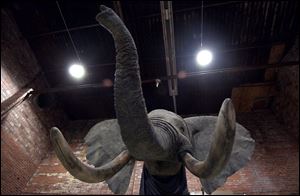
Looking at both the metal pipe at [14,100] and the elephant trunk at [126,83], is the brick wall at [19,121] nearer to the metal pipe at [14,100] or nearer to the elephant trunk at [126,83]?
the metal pipe at [14,100]

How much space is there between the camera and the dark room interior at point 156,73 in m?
5.58

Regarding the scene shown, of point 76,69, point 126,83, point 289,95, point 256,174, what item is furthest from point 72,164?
point 289,95

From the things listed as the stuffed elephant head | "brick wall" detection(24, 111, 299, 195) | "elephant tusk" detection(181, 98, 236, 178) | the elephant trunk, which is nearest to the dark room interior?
"brick wall" detection(24, 111, 299, 195)

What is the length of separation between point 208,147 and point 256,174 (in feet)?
14.4

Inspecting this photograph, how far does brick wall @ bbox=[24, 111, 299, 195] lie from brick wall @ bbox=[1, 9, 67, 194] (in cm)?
40

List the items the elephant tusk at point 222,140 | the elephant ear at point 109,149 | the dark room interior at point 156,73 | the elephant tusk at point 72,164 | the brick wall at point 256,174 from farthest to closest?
1. the dark room interior at point 156,73
2. the brick wall at point 256,174
3. the elephant ear at point 109,149
4. the elephant tusk at point 72,164
5. the elephant tusk at point 222,140

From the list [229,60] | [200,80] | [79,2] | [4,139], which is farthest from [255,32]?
[4,139]

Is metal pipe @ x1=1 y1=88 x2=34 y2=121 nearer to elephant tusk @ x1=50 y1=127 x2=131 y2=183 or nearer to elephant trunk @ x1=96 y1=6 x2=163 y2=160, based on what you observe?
elephant tusk @ x1=50 y1=127 x2=131 y2=183

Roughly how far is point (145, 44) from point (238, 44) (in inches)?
99.7

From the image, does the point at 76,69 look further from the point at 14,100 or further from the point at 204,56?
the point at 204,56

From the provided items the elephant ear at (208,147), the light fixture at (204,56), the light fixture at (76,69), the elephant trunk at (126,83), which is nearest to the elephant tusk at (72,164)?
the elephant trunk at (126,83)

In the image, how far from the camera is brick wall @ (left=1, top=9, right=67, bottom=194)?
5441 millimetres

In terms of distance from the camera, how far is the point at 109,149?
2055 mm

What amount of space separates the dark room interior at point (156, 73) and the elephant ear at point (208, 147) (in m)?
2.85
